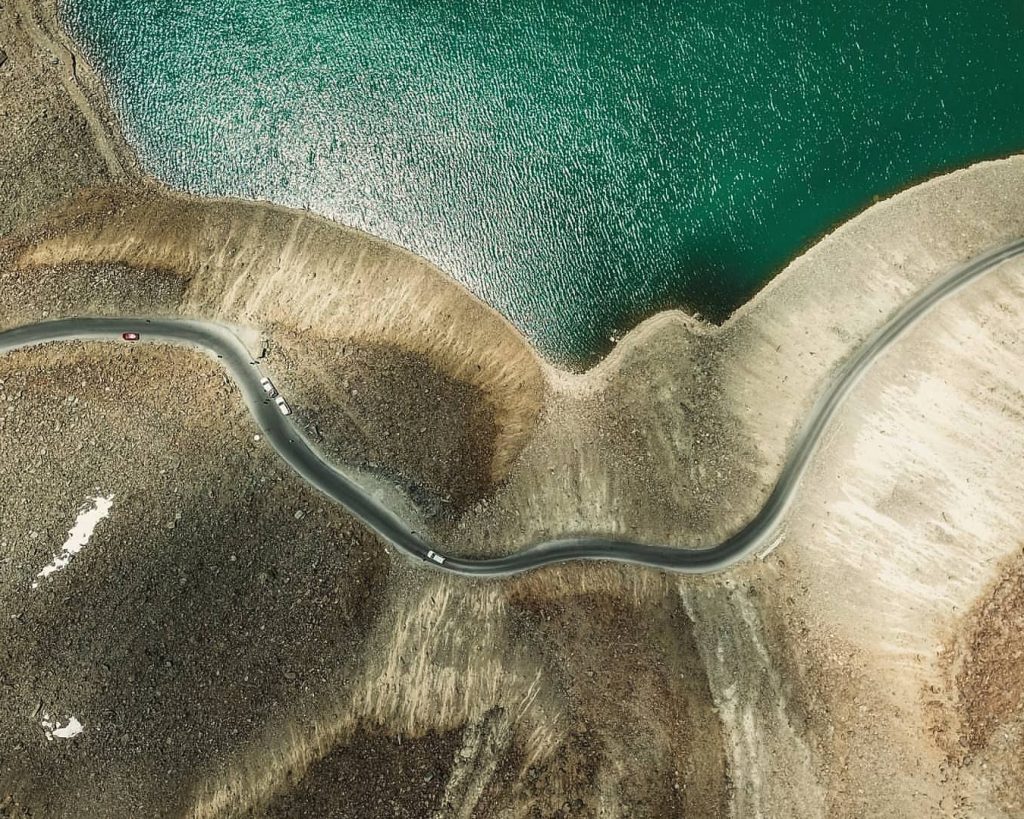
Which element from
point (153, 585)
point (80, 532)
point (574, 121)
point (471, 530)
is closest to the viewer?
point (153, 585)

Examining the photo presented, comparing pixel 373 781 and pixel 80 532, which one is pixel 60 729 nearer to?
pixel 80 532

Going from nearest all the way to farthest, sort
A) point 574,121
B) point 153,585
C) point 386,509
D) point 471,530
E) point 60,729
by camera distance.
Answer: point 60,729 → point 153,585 → point 386,509 → point 471,530 → point 574,121

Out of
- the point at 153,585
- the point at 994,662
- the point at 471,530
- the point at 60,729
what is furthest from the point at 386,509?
the point at 994,662

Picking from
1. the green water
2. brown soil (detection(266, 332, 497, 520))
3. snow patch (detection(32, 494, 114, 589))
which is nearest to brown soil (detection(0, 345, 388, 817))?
snow patch (detection(32, 494, 114, 589))

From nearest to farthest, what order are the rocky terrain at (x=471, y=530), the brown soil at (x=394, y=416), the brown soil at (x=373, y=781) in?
the brown soil at (x=373, y=781) → the rocky terrain at (x=471, y=530) → the brown soil at (x=394, y=416)

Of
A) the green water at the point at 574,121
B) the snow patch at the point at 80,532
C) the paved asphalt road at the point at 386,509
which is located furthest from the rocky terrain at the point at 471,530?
the green water at the point at 574,121

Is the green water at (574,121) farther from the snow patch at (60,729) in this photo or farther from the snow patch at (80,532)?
the snow patch at (60,729)

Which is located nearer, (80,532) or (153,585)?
(153,585)
